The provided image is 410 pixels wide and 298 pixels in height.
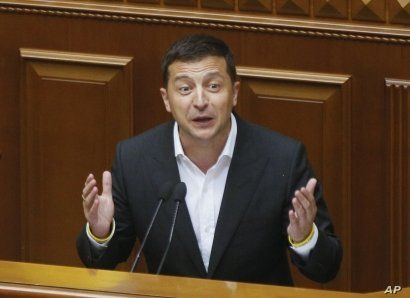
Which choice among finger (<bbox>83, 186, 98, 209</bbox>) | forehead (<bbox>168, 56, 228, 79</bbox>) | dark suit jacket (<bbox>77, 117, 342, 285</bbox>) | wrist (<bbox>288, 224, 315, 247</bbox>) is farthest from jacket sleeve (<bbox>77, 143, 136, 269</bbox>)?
wrist (<bbox>288, 224, 315, 247</bbox>)

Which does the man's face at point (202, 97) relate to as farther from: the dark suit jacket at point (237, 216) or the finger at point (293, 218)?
the finger at point (293, 218)

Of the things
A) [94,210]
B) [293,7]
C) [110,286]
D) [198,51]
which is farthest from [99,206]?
[293,7]

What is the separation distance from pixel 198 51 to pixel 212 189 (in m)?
0.26

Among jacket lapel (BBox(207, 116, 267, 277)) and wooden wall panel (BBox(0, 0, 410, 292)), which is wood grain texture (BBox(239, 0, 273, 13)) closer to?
wooden wall panel (BBox(0, 0, 410, 292))

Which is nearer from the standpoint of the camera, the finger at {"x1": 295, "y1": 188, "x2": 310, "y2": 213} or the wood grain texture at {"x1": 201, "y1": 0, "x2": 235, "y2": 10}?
the finger at {"x1": 295, "y1": 188, "x2": 310, "y2": 213}

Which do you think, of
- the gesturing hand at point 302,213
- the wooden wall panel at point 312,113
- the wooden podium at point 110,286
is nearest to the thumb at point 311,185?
the gesturing hand at point 302,213

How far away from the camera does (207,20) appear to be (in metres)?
3.49

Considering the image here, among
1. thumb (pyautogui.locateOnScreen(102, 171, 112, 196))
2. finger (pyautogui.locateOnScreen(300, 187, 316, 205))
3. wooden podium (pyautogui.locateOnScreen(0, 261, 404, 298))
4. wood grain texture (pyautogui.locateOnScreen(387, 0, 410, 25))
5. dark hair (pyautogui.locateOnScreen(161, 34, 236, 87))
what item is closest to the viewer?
wooden podium (pyautogui.locateOnScreen(0, 261, 404, 298))

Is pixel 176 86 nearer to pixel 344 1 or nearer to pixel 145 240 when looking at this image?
pixel 145 240

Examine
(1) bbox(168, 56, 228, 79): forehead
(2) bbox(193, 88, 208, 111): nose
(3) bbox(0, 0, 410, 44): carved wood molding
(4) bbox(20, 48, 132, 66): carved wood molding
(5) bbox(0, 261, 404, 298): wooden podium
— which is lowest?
(5) bbox(0, 261, 404, 298): wooden podium

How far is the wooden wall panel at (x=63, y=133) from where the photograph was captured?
3531mm

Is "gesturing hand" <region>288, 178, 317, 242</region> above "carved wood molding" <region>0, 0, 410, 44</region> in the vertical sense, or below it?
below

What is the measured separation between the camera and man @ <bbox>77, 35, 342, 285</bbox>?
3.02 meters

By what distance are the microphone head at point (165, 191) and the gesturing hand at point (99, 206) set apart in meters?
0.10
